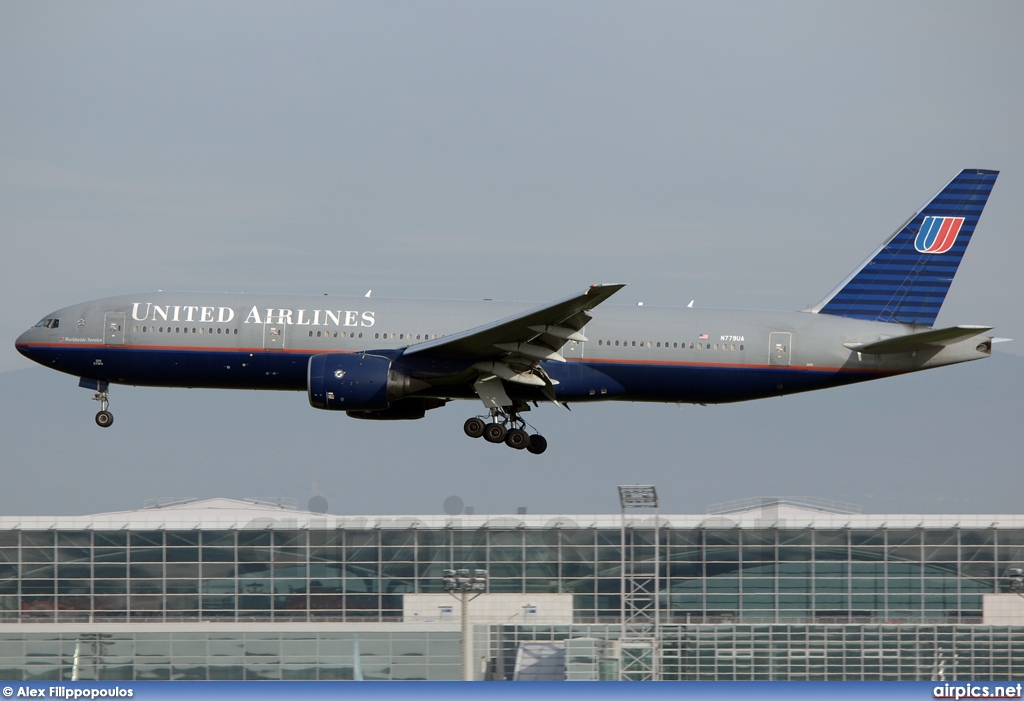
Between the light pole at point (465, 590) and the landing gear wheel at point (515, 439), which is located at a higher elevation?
the landing gear wheel at point (515, 439)

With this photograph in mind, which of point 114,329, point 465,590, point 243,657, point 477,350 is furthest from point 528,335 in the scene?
point 243,657

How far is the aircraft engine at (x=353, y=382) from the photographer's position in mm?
38344

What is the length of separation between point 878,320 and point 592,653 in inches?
665

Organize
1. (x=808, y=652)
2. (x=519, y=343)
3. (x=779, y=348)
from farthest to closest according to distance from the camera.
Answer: (x=808, y=652), (x=779, y=348), (x=519, y=343)

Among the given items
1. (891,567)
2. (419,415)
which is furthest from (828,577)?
(419,415)

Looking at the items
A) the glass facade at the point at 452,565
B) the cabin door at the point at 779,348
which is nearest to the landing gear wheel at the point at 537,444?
the cabin door at the point at 779,348

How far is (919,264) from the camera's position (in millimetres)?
44188

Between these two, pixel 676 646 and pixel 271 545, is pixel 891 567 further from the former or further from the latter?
pixel 271 545

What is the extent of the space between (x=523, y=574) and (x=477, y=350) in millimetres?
23994

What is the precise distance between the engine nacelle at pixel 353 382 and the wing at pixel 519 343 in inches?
38.7

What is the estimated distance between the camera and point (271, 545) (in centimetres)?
6128

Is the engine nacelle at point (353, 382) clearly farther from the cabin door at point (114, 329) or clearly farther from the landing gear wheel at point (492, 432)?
the cabin door at point (114, 329)

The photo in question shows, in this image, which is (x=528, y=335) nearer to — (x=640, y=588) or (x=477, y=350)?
(x=477, y=350)

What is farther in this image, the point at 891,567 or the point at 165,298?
the point at 891,567
